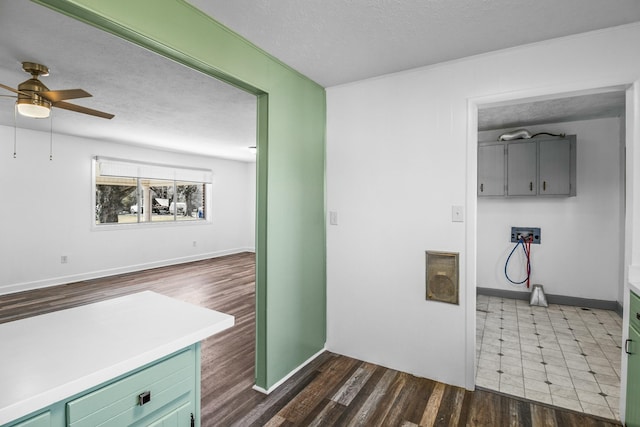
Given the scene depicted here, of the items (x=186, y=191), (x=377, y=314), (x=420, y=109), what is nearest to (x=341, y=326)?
(x=377, y=314)

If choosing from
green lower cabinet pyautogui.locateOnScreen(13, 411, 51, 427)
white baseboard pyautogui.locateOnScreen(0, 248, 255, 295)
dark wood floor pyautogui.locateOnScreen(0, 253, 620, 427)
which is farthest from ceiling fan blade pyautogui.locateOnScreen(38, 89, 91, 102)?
white baseboard pyautogui.locateOnScreen(0, 248, 255, 295)

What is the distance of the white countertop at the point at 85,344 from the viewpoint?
0.81 m

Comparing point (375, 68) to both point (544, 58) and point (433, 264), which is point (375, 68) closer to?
point (544, 58)

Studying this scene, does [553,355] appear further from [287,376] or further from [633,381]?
[287,376]

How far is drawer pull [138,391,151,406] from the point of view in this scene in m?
1.01

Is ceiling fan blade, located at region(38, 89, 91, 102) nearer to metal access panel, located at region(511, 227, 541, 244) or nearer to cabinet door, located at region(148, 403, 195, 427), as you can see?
cabinet door, located at region(148, 403, 195, 427)

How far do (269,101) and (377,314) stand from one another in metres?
1.93

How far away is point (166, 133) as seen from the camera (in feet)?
16.9

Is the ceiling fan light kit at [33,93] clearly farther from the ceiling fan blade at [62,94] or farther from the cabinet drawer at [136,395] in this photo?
the cabinet drawer at [136,395]

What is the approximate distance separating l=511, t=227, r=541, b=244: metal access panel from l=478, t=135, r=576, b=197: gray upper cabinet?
1.66ft

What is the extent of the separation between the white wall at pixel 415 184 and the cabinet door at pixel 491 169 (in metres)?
2.46

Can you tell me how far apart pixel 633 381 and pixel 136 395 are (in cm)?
254

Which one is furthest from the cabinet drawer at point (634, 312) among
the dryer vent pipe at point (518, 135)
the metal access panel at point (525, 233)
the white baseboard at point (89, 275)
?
the white baseboard at point (89, 275)

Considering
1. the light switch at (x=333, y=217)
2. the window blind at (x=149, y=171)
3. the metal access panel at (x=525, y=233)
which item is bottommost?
the metal access panel at (x=525, y=233)
